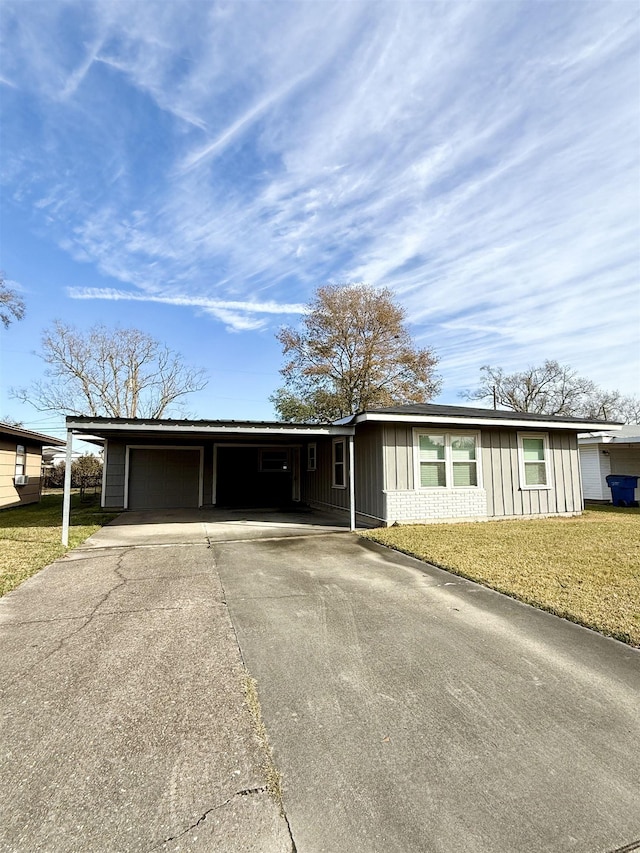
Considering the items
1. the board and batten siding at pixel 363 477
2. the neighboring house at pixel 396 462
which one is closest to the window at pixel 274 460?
the neighboring house at pixel 396 462

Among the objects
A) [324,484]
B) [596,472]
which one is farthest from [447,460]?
[596,472]

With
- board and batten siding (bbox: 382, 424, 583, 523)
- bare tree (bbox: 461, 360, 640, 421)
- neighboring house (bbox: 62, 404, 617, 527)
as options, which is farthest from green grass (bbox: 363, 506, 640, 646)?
bare tree (bbox: 461, 360, 640, 421)

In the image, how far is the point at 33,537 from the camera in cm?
805

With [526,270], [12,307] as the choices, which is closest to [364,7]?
[526,270]

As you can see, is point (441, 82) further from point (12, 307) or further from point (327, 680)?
point (12, 307)

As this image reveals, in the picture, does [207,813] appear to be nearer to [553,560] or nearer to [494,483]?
[553,560]

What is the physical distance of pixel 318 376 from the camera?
25.3 metres

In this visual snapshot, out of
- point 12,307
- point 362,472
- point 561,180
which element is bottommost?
point 362,472

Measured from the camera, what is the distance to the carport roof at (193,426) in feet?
25.4

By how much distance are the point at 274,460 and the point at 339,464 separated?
5.90 meters

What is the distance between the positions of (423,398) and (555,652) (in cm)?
2219

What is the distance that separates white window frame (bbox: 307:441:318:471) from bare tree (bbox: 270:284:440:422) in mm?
9908

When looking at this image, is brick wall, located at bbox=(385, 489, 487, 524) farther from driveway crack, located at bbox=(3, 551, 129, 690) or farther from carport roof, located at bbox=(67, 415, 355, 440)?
driveway crack, located at bbox=(3, 551, 129, 690)

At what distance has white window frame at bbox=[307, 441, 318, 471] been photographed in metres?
14.0
